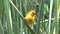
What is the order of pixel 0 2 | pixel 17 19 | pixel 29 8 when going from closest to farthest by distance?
pixel 0 2 < pixel 17 19 < pixel 29 8

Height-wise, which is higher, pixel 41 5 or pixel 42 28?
pixel 41 5

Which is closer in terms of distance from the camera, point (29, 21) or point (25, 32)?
point (29, 21)

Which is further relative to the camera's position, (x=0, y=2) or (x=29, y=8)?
(x=29, y=8)

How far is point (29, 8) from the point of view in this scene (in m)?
0.86

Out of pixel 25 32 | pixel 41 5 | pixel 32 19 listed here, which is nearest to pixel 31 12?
pixel 32 19

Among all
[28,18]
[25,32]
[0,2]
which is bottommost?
[25,32]

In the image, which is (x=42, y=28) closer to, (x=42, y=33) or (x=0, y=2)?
(x=42, y=33)

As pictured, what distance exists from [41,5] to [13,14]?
291mm

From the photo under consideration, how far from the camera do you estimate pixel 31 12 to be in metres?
0.80

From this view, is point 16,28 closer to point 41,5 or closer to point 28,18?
point 28,18

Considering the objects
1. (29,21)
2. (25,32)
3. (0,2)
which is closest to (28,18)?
(29,21)

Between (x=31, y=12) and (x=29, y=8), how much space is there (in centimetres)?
7

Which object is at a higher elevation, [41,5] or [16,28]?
[41,5]

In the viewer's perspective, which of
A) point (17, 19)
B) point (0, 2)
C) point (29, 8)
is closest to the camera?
point (0, 2)
